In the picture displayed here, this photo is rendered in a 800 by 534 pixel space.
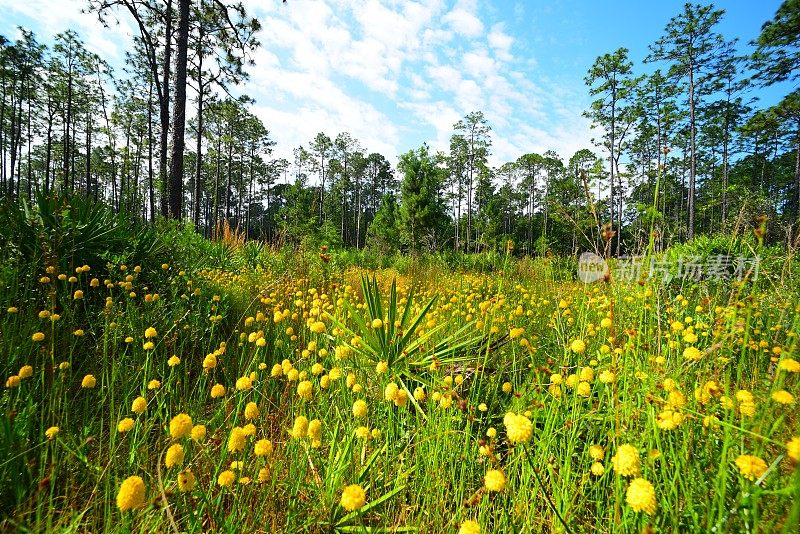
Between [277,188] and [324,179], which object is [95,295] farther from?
[277,188]

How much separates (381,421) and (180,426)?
1.11m

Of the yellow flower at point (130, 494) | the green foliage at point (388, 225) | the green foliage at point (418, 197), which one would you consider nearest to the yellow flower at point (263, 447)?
the yellow flower at point (130, 494)

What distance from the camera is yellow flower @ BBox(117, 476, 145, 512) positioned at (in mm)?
741

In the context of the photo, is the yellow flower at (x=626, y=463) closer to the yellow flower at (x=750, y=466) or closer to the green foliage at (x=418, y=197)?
the yellow flower at (x=750, y=466)

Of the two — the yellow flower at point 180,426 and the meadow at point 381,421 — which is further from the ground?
the yellow flower at point 180,426

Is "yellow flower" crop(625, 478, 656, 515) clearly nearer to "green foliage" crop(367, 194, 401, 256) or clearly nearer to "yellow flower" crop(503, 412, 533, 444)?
"yellow flower" crop(503, 412, 533, 444)

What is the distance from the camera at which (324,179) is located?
1519 inches

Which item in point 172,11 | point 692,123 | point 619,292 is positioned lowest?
point 619,292

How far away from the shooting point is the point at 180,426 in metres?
0.90

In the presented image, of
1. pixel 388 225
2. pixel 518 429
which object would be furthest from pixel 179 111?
pixel 388 225

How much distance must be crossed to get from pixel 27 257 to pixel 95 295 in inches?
21.6

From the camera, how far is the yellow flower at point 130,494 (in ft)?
2.43

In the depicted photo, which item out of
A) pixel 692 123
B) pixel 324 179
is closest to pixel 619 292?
pixel 692 123

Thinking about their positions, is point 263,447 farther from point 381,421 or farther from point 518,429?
point 381,421
